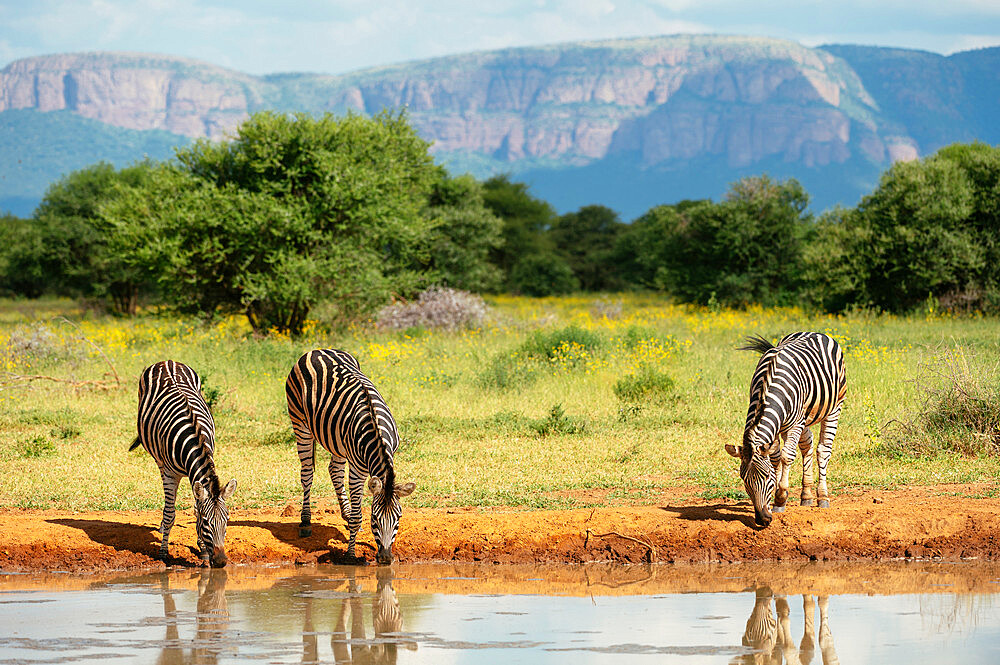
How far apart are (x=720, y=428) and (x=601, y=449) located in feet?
6.29

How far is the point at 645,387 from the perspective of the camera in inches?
641

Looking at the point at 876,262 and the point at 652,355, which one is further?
the point at 876,262

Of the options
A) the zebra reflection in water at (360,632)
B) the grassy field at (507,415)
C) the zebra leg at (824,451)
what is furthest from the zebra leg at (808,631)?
the grassy field at (507,415)

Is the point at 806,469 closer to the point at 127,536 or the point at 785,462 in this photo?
the point at 785,462

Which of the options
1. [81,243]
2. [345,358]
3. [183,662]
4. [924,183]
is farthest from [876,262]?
[81,243]

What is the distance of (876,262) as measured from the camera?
30422 millimetres

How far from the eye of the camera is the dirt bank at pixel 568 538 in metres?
8.94

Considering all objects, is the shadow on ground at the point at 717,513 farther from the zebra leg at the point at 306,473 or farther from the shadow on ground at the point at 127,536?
the shadow on ground at the point at 127,536

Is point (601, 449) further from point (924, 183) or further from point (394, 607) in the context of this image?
point (924, 183)

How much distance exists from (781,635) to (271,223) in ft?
65.3

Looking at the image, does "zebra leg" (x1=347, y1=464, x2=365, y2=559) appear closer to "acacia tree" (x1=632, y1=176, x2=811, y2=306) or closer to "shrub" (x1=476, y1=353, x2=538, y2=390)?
"shrub" (x1=476, y1=353, x2=538, y2=390)

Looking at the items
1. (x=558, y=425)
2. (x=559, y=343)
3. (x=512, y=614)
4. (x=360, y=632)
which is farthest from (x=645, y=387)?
(x=360, y=632)

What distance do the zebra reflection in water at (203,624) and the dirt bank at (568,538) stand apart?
1.99ft

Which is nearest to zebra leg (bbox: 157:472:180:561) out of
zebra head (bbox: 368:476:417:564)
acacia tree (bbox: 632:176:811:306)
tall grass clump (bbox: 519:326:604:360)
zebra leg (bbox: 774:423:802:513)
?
zebra head (bbox: 368:476:417:564)
